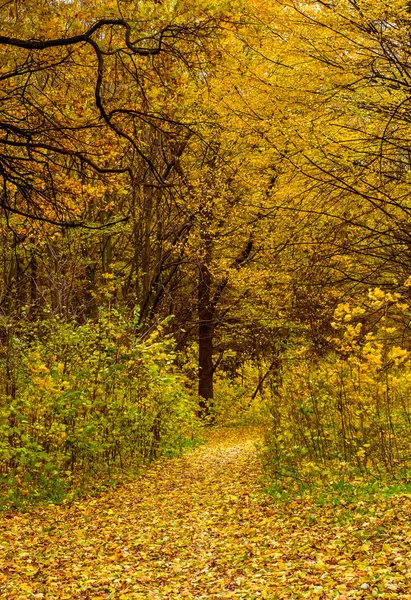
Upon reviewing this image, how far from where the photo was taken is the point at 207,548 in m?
6.16

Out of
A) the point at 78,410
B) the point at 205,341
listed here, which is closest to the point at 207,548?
the point at 78,410

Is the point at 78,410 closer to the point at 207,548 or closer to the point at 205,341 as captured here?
the point at 207,548

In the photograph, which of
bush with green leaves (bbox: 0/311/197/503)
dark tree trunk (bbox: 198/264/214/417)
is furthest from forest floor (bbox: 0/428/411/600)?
dark tree trunk (bbox: 198/264/214/417)

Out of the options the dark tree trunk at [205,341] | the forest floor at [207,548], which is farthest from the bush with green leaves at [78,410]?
the dark tree trunk at [205,341]

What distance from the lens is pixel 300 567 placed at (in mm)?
4980

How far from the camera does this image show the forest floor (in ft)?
15.3

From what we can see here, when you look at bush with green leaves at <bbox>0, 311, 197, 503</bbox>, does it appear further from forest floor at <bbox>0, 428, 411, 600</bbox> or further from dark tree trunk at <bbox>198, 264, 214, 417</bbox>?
dark tree trunk at <bbox>198, 264, 214, 417</bbox>

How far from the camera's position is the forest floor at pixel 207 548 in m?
4.68

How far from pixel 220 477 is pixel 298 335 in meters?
9.03

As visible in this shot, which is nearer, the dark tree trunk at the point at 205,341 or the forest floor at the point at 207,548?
the forest floor at the point at 207,548

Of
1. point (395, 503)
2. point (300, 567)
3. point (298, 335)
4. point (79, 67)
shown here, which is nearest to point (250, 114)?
point (79, 67)

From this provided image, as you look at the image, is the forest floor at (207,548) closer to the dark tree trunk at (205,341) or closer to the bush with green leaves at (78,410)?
the bush with green leaves at (78,410)

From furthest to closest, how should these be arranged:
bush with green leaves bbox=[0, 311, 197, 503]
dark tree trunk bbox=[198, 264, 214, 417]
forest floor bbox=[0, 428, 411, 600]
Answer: dark tree trunk bbox=[198, 264, 214, 417] < bush with green leaves bbox=[0, 311, 197, 503] < forest floor bbox=[0, 428, 411, 600]

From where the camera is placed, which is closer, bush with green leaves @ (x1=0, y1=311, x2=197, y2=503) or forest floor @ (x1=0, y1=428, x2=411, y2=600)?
forest floor @ (x1=0, y1=428, x2=411, y2=600)
